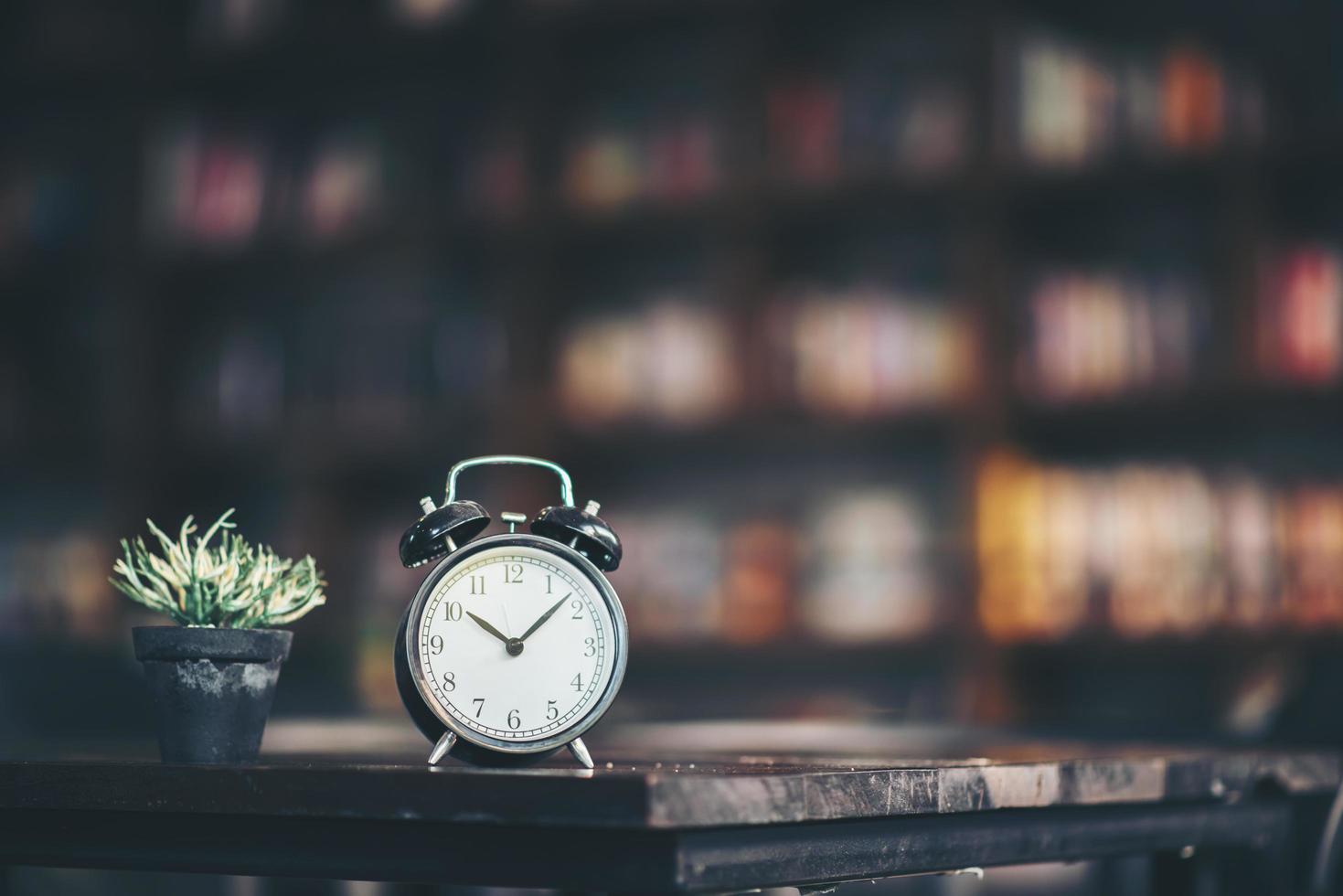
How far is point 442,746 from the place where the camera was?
3.56 feet

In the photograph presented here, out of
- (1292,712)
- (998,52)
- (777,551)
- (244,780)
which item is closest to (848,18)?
(998,52)

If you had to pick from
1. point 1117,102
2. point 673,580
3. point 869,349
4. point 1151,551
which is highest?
point 1117,102

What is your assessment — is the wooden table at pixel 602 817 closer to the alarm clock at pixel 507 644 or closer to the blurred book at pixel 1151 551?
the alarm clock at pixel 507 644

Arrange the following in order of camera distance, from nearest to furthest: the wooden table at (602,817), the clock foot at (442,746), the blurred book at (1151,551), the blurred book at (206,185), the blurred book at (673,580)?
the wooden table at (602,817) → the clock foot at (442,746) → the blurred book at (1151,551) → the blurred book at (673,580) → the blurred book at (206,185)

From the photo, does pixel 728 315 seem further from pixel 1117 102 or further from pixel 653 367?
pixel 1117 102

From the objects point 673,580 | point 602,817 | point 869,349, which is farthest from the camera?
point 673,580

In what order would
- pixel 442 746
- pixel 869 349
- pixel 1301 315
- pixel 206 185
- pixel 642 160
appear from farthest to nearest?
pixel 206 185 < pixel 642 160 < pixel 869 349 < pixel 1301 315 < pixel 442 746

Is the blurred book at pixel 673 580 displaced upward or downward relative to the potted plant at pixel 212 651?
upward

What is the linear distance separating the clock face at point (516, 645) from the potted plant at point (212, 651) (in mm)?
99

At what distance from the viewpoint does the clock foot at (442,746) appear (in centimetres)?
108

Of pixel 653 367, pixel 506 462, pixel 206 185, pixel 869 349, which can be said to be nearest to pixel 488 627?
pixel 506 462

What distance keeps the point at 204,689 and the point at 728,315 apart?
2471 millimetres

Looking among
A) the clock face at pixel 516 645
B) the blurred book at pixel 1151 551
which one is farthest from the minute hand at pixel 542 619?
the blurred book at pixel 1151 551

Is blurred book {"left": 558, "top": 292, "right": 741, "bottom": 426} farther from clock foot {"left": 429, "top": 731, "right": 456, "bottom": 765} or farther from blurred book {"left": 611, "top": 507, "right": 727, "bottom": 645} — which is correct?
clock foot {"left": 429, "top": 731, "right": 456, "bottom": 765}
